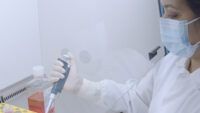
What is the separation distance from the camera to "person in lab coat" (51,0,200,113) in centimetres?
89

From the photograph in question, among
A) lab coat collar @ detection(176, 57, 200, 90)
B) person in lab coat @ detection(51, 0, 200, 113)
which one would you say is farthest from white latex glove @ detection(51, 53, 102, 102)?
lab coat collar @ detection(176, 57, 200, 90)

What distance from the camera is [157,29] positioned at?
1.12m

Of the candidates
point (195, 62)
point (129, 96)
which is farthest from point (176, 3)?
point (129, 96)

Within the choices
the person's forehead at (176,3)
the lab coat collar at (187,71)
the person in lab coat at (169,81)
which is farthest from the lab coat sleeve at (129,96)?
the person's forehead at (176,3)

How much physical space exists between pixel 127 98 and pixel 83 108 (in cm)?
29

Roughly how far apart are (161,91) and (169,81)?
1.8 inches

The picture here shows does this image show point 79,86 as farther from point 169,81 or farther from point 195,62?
point 195,62

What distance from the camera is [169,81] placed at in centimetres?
99

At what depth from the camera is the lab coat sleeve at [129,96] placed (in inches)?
43.1

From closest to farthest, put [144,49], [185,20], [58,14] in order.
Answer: [185,20], [144,49], [58,14]

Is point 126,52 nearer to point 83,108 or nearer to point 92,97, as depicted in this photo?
point 92,97

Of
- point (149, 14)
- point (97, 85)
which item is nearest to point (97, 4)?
point (149, 14)

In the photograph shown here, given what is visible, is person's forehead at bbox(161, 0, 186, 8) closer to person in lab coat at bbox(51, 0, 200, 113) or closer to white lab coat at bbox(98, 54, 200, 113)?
person in lab coat at bbox(51, 0, 200, 113)

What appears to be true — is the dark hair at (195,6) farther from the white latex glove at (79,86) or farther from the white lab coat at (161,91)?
the white latex glove at (79,86)
